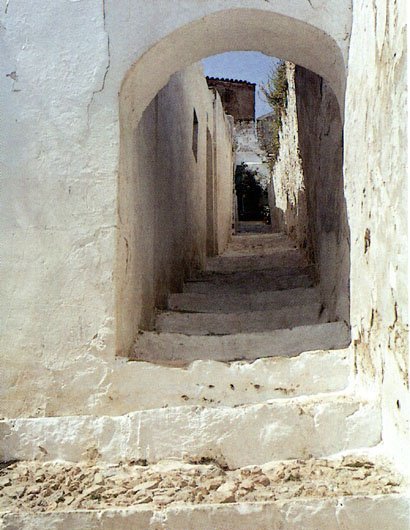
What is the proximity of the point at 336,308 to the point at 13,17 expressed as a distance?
97.3 inches

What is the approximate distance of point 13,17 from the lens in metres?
2.94

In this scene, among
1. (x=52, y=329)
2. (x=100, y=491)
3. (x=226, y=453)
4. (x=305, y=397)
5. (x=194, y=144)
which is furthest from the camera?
(x=194, y=144)

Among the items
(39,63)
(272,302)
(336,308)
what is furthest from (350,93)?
(272,302)

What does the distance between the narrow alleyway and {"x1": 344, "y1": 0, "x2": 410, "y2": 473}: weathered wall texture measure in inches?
29.4

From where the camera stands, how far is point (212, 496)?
1.75 metres

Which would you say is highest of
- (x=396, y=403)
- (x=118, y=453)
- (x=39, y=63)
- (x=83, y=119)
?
(x=39, y=63)

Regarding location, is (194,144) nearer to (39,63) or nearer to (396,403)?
(39,63)

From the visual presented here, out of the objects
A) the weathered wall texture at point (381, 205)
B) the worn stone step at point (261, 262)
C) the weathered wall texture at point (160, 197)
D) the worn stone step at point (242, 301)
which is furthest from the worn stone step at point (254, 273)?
the weathered wall texture at point (381, 205)

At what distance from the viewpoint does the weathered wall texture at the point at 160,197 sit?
9.95 ft

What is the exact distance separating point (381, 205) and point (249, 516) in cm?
119

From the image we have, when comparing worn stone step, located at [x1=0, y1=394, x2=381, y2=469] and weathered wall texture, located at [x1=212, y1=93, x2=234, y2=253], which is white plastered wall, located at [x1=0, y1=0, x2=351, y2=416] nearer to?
worn stone step, located at [x1=0, y1=394, x2=381, y2=469]

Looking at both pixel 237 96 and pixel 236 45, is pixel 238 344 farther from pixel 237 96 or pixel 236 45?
pixel 237 96

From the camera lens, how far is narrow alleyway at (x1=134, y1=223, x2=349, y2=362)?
3270 mm

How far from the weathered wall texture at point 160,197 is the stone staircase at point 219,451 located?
0.44 metres
